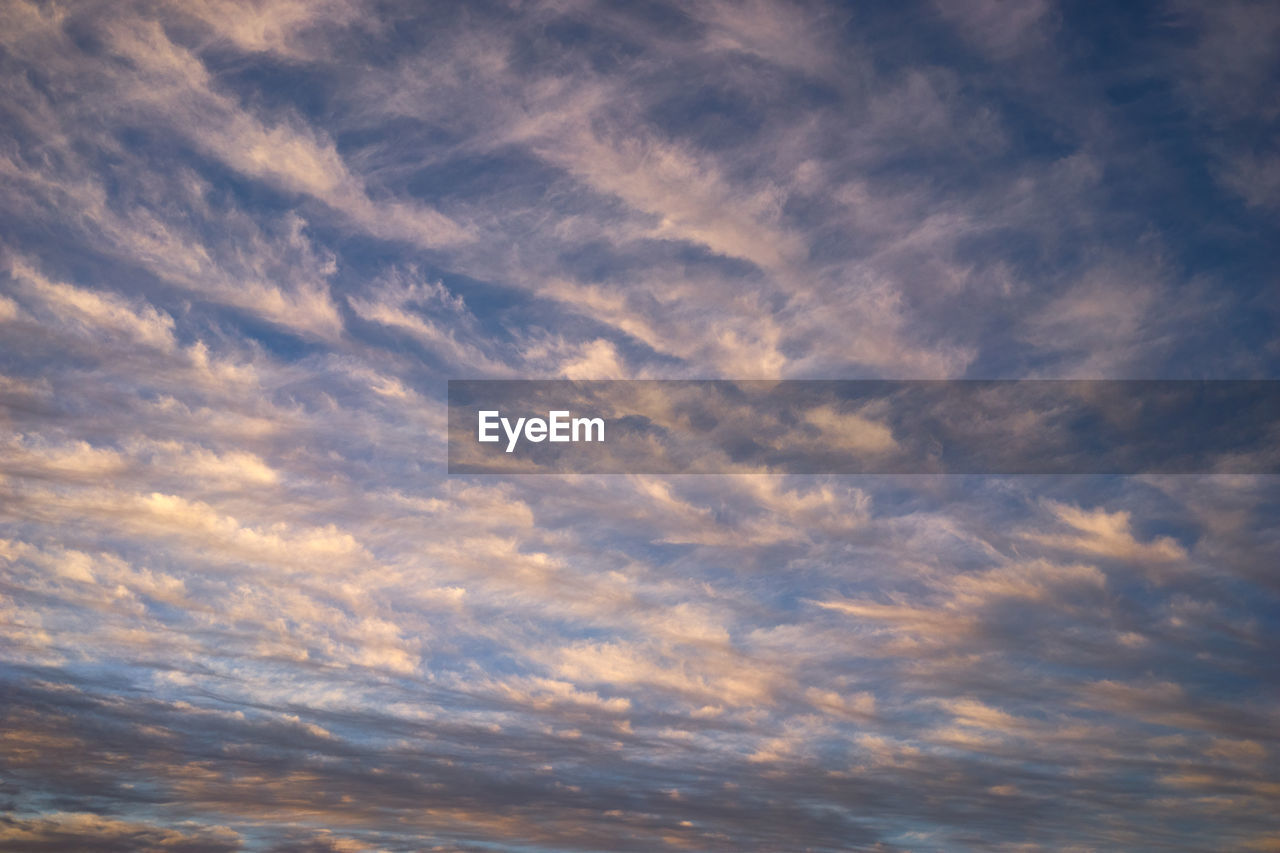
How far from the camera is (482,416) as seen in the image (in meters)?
92.2

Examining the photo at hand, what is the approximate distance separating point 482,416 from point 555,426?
233 inches

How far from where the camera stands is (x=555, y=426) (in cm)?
9112
